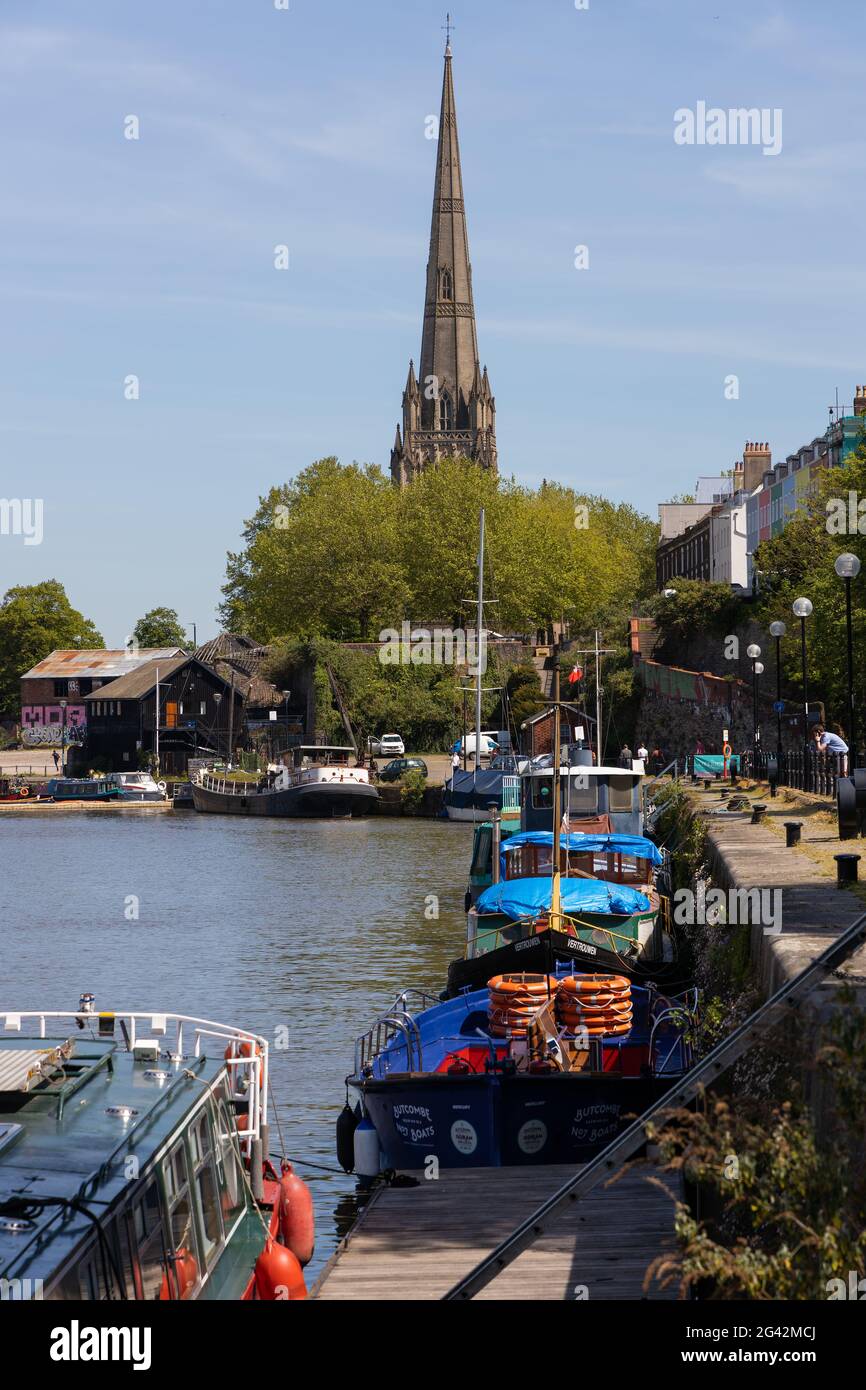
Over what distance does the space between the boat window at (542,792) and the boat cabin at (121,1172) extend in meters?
24.0

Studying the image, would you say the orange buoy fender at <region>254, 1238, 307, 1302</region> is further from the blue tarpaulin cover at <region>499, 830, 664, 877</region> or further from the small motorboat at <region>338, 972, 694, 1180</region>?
the blue tarpaulin cover at <region>499, 830, 664, 877</region>

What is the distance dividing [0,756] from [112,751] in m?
15.2

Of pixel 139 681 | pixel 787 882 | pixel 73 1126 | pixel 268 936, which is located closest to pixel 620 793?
pixel 268 936

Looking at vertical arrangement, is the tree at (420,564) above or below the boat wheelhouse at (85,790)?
above

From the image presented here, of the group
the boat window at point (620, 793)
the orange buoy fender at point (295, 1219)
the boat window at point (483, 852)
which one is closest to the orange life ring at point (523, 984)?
the orange buoy fender at point (295, 1219)

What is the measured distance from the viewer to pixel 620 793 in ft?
123

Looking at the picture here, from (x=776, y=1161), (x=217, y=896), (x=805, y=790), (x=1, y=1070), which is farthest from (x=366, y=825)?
(x=776, y=1161)

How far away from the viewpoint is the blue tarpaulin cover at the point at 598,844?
29.0 m

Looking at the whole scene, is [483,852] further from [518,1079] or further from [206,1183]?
[206,1183]

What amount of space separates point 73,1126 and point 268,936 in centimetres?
2847

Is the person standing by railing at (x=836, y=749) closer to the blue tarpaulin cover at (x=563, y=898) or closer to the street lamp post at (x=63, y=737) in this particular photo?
the blue tarpaulin cover at (x=563, y=898)

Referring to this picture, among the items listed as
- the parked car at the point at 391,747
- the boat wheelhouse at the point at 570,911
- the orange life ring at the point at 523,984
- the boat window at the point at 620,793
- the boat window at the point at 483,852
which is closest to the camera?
the orange life ring at the point at 523,984

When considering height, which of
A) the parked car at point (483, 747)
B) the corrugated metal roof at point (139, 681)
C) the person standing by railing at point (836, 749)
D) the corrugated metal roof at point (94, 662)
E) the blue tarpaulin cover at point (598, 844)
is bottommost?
the blue tarpaulin cover at point (598, 844)
